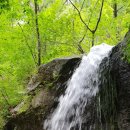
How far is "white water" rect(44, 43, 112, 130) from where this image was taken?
890 centimetres

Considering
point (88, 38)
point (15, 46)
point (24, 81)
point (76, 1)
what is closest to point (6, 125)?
point (24, 81)

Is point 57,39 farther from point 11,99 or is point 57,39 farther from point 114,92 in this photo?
point 114,92

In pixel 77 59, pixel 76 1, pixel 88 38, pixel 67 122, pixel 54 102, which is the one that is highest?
pixel 76 1

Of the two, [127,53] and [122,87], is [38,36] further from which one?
[127,53]

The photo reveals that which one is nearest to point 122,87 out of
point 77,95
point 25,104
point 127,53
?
point 127,53

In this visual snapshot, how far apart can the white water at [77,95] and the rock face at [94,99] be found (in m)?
0.24

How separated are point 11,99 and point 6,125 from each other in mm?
1782

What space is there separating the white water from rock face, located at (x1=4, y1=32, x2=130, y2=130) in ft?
0.78

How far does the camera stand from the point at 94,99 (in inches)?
344

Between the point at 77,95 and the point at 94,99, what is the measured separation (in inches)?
25.4

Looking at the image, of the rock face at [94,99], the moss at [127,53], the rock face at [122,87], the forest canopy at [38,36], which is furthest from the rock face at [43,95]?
the moss at [127,53]

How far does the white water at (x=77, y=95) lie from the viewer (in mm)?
8898

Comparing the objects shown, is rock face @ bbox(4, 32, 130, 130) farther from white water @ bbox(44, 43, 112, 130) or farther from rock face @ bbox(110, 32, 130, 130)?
white water @ bbox(44, 43, 112, 130)

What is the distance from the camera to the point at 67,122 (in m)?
8.95
